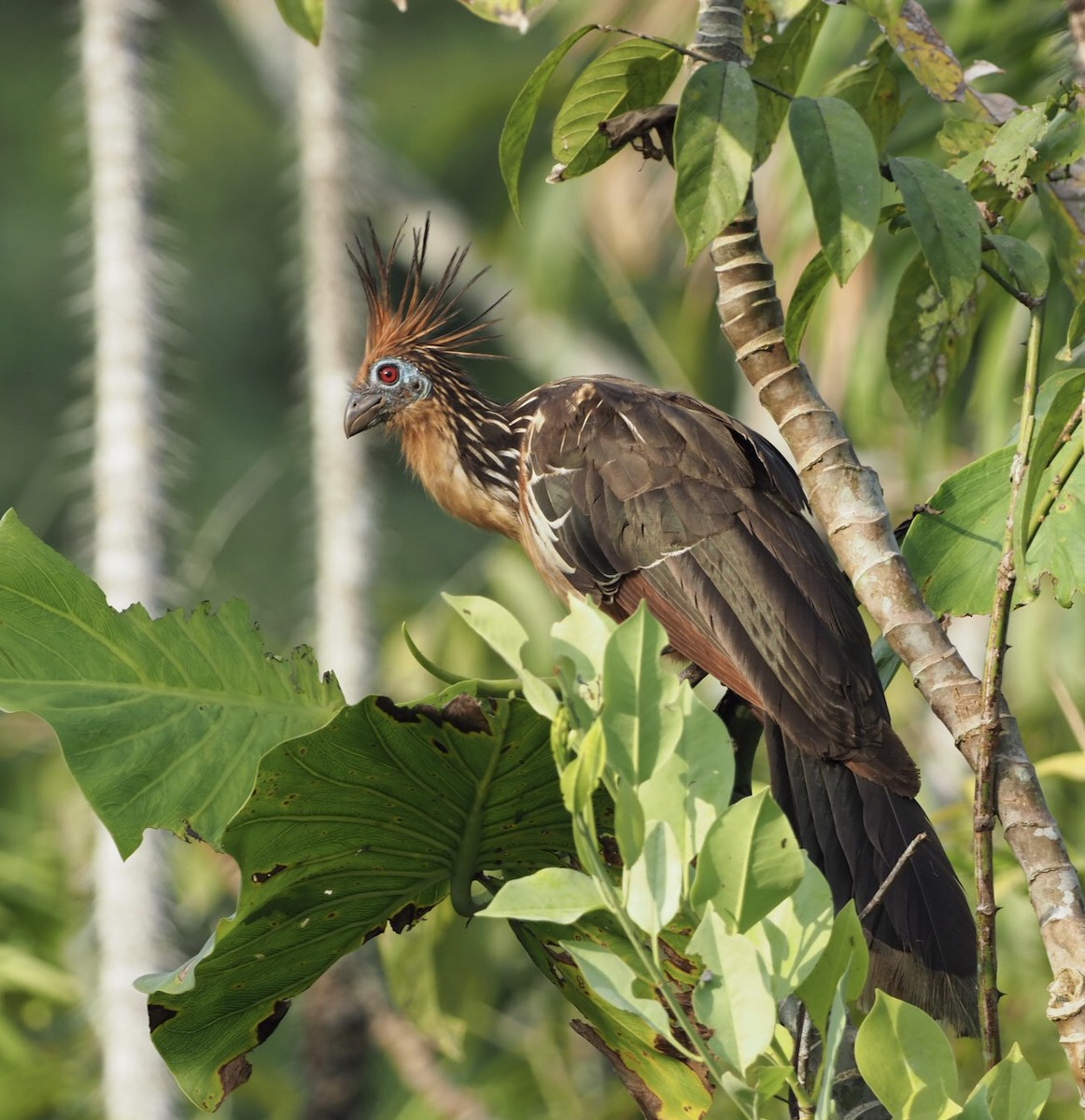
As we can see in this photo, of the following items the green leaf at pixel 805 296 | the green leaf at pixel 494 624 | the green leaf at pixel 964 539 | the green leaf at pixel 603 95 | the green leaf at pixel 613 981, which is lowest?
the green leaf at pixel 613 981

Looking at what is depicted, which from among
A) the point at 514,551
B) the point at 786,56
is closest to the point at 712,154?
the point at 786,56

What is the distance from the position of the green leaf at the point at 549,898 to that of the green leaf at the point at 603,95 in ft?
2.87

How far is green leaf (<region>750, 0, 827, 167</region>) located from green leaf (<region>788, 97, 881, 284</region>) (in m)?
0.49

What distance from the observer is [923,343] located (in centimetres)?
205

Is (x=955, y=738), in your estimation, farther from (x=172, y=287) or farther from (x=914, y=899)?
(x=172, y=287)

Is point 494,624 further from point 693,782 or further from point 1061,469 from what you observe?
point 1061,469

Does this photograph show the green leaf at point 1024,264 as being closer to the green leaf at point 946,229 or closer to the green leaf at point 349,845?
the green leaf at point 946,229

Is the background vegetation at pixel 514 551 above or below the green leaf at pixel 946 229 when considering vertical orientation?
above

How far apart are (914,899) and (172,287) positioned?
5.99 metres

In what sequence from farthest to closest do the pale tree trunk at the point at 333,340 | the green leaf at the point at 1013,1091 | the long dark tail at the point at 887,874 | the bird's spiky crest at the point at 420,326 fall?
the pale tree trunk at the point at 333,340, the bird's spiky crest at the point at 420,326, the long dark tail at the point at 887,874, the green leaf at the point at 1013,1091

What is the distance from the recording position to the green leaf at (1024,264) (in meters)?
1.58

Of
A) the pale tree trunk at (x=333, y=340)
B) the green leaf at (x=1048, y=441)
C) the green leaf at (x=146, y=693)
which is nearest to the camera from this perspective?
the green leaf at (x=1048, y=441)

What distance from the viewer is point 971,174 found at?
5.57 feet

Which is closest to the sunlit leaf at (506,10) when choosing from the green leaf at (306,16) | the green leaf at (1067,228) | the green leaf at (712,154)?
the green leaf at (306,16)
